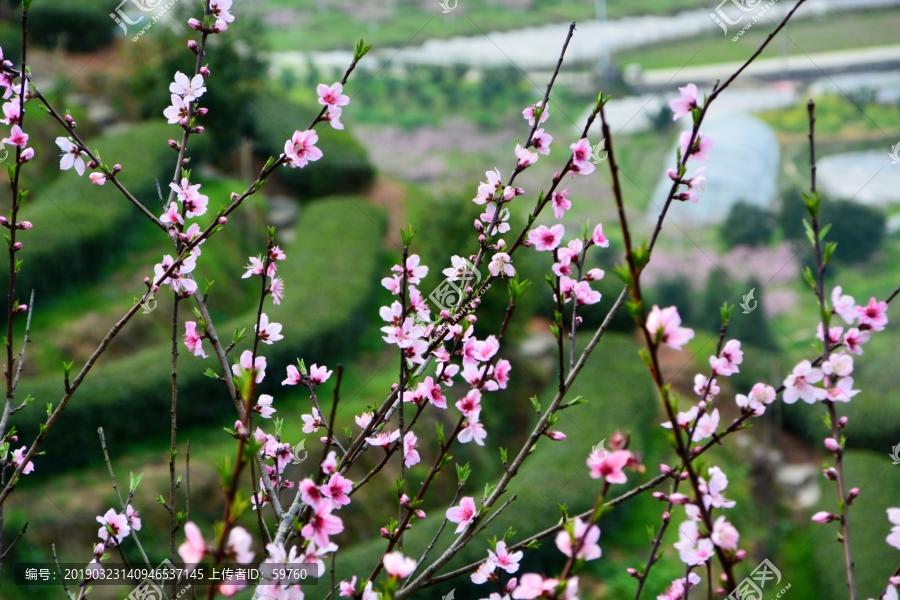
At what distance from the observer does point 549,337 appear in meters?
9.71

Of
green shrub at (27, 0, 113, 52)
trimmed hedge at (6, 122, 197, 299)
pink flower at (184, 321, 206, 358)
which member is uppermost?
green shrub at (27, 0, 113, 52)

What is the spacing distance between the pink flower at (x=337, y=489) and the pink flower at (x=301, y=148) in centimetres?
82

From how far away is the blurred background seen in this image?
20.2 feet

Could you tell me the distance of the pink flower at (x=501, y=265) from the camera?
5.95 feet

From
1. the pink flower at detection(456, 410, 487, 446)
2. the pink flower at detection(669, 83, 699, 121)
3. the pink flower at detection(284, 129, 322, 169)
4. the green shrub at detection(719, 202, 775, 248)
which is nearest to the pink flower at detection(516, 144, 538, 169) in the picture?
the pink flower at detection(669, 83, 699, 121)

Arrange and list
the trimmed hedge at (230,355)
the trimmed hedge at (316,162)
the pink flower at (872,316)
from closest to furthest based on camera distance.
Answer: the pink flower at (872,316) → the trimmed hedge at (230,355) → the trimmed hedge at (316,162)

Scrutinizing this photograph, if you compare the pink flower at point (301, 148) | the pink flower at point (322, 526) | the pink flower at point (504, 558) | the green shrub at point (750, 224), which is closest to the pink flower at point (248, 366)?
the pink flower at point (322, 526)

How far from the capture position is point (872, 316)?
1.59 meters

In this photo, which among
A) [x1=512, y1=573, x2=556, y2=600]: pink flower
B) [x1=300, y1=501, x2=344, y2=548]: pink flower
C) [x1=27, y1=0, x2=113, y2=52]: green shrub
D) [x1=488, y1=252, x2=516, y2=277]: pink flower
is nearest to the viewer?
[x1=512, y1=573, x2=556, y2=600]: pink flower

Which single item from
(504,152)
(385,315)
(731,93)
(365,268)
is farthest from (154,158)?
(731,93)

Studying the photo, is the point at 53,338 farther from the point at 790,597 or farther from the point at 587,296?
the point at 790,597

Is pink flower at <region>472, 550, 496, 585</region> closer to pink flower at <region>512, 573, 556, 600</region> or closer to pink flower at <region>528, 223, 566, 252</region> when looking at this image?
pink flower at <region>512, 573, 556, 600</region>

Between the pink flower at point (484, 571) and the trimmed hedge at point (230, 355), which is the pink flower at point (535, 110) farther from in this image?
the trimmed hedge at point (230, 355)

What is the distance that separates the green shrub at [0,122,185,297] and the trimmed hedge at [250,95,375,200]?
6.89ft
